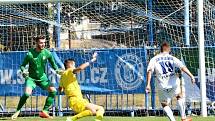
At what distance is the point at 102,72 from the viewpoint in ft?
58.3

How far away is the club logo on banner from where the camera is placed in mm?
17469

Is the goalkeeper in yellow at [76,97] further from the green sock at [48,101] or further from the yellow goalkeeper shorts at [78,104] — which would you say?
the green sock at [48,101]

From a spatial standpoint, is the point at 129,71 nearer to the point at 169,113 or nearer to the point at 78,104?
the point at 169,113

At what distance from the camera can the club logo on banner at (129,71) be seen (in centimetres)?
1747

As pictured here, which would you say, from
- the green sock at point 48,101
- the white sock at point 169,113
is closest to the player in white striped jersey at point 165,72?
the white sock at point 169,113

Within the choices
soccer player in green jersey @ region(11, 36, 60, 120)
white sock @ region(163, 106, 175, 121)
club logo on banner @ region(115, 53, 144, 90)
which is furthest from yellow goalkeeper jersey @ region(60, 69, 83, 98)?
club logo on banner @ region(115, 53, 144, 90)

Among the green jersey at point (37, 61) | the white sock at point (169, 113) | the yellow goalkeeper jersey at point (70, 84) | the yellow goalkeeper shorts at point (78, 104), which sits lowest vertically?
the white sock at point (169, 113)

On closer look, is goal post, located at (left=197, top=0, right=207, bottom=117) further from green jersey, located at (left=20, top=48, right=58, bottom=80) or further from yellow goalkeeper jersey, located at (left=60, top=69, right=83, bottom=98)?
yellow goalkeeper jersey, located at (left=60, top=69, right=83, bottom=98)

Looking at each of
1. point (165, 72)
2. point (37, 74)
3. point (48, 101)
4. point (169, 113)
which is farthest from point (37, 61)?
point (169, 113)

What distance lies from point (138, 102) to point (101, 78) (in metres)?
1.34

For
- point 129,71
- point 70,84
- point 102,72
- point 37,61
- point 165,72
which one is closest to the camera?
point 70,84

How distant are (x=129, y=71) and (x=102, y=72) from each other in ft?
2.69

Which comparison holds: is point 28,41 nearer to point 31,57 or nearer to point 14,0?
point 14,0

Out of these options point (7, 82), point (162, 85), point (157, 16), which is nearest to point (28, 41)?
point (7, 82)
